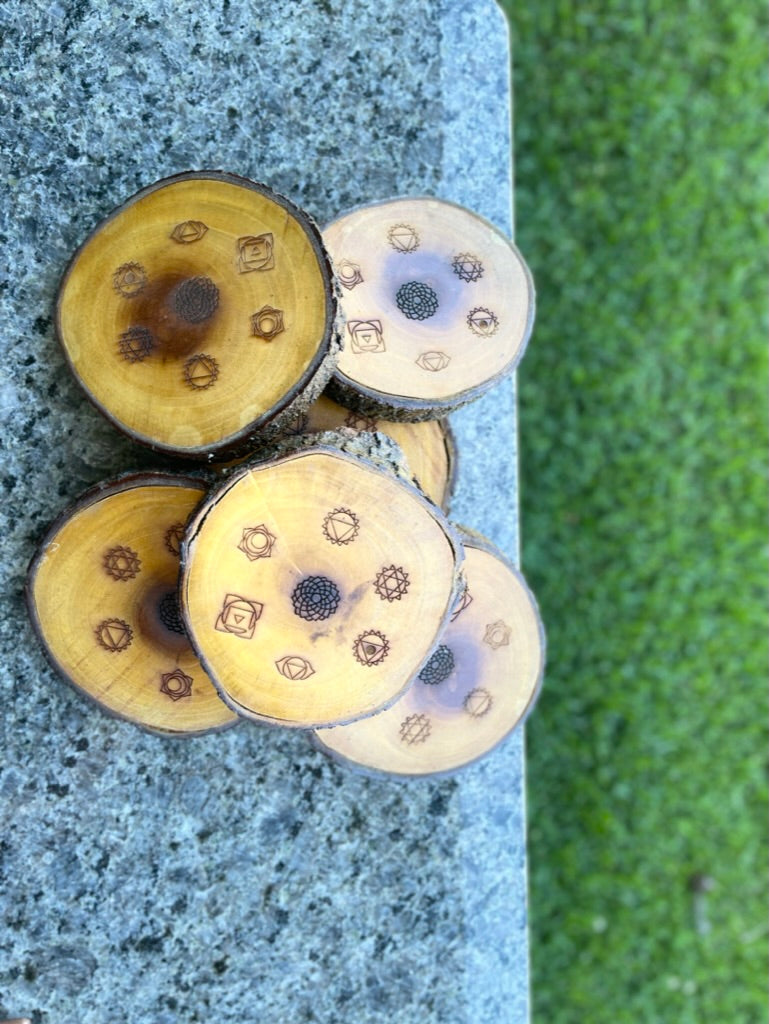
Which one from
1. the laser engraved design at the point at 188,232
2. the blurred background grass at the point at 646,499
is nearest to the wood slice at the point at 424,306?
the laser engraved design at the point at 188,232

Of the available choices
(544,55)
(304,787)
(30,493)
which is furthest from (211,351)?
(544,55)

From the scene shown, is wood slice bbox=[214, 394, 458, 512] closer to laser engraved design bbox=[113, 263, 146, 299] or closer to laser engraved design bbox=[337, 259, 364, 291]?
laser engraved design bbox=[337, 259, 364, 291]

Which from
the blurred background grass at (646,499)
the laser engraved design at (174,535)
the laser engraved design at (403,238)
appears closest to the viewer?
the laser engraved design at (174,535)

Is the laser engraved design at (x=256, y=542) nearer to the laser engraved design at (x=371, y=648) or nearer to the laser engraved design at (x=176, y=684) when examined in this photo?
the laser engraved design at (x=371, y=648)

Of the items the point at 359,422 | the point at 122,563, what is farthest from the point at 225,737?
the point at 359,422

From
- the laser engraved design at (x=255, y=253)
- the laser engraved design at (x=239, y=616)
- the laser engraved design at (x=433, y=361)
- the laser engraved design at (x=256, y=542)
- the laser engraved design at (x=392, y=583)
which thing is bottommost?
the laser engraved design at (x=239, y=616)

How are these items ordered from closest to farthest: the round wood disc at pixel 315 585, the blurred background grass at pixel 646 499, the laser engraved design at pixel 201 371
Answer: the round wood disc at pixel 315 585 < the laser engraved design at pixel 201 371 < the blurred background grass at pixel 646 499

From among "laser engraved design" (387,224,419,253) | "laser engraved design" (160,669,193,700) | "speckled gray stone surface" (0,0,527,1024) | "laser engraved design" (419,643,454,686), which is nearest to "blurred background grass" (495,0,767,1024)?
"speckled gray stone surface" (0,0,527,1024)
